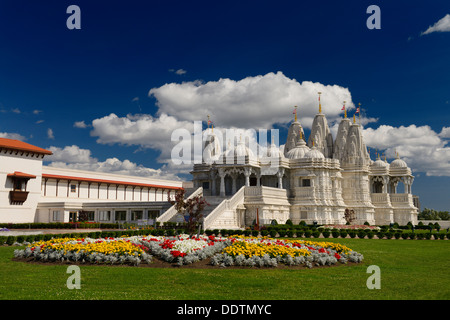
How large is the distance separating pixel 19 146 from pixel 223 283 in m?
45.2

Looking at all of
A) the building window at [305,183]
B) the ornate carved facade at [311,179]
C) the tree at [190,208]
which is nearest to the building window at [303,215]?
the ornate carved facade at [311,179]

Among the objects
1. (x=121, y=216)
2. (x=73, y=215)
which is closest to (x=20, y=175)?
(x=73, y=215)

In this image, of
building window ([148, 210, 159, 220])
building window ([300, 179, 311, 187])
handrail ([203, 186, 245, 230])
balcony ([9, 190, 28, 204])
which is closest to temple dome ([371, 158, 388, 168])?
building window ([300, 179, 311, 187])

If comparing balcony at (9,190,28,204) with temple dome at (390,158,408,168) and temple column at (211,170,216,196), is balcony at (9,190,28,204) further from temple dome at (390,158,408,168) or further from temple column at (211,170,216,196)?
temple dome at (390,158,408,168)

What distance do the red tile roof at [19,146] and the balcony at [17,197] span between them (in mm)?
5107

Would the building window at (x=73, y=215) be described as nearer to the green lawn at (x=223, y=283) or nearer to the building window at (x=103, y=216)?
the building window at (x=103, y=216)

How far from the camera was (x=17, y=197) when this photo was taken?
4906 centimetres

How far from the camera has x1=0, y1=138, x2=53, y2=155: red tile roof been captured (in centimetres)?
4874

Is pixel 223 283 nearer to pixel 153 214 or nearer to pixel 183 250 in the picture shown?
pixel 183 250

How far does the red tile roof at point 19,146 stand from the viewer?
48.7m

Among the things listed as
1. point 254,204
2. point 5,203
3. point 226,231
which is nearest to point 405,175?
point 254,204

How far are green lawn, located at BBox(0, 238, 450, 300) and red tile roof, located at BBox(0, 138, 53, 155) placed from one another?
1425 inches
